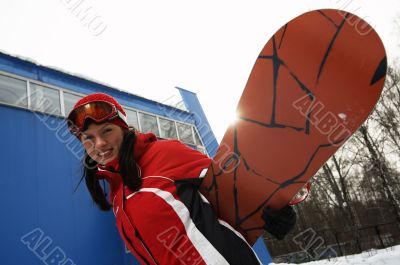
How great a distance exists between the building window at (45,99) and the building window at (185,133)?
15.5 ft

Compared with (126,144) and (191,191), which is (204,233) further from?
(126,144)

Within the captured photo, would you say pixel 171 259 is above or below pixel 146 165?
below

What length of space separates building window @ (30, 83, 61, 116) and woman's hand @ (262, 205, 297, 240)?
6617mm

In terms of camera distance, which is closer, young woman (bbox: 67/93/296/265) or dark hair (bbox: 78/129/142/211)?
young woman (bbox: 67/93/296/265)

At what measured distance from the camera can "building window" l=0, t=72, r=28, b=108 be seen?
5.81m

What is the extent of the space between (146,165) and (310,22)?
0.93 m

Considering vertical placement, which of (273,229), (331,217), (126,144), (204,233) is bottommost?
(331,217)

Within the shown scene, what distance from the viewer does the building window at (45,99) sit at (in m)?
6.35

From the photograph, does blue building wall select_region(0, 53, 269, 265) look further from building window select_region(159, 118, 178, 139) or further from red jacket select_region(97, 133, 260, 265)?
red jacket select_region(97, 133, 260, 265)

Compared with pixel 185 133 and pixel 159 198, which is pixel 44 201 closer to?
pixel 159 198

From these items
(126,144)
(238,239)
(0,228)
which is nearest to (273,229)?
(238,239)

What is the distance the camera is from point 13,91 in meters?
5.99

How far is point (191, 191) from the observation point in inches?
45.1

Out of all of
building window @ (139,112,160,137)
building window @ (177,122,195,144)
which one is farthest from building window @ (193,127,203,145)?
building window @ (139,112,160,137)
